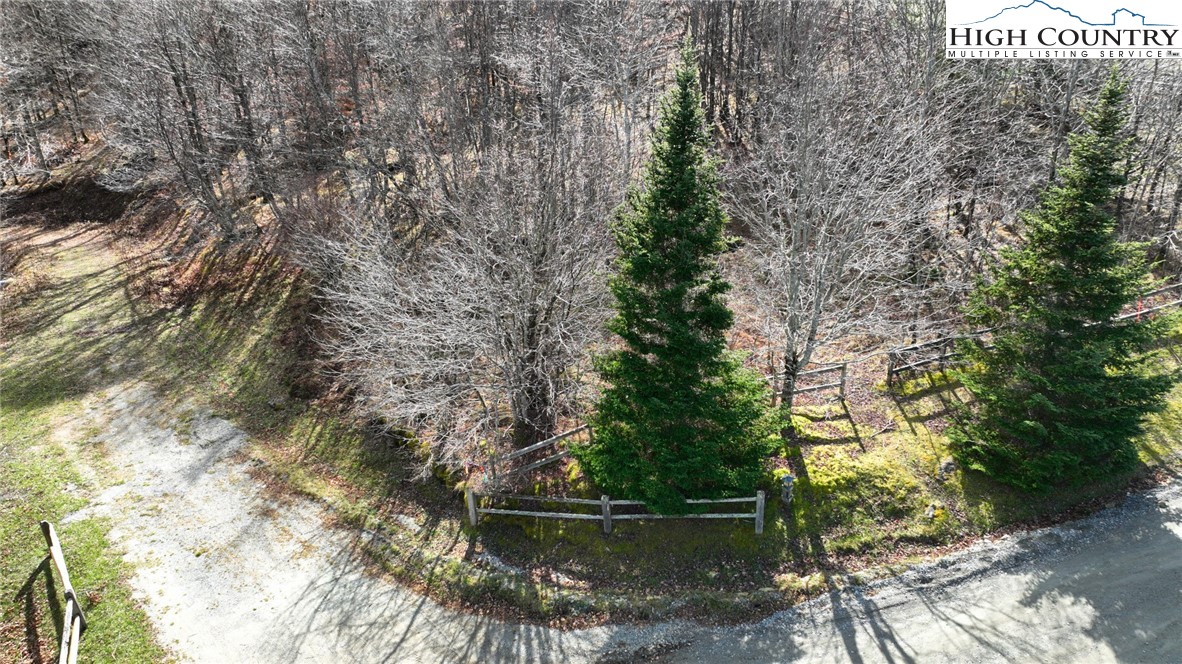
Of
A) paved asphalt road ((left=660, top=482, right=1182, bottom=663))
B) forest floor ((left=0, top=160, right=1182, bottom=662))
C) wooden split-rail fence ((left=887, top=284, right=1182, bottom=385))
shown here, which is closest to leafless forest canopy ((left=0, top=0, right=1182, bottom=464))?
wooden split-rail fence ((left=887, top=284, right=1182, bottom=385))

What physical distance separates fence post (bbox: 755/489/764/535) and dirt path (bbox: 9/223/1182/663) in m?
1.82

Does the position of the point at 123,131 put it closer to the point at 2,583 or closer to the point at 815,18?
the point at 2,583

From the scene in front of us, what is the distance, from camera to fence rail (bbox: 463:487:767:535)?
1421 centimetres

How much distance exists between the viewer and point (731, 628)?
511 inches

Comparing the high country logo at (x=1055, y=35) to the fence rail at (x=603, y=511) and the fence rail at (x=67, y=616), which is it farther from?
the fence rail at (x=67, y=616)

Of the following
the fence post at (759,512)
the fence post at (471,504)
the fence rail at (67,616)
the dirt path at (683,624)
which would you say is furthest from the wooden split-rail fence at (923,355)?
the fence rail at (67,616)

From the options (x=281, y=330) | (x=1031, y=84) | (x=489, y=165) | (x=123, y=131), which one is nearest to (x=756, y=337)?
(x=489, y=165)

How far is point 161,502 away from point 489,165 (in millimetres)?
12251

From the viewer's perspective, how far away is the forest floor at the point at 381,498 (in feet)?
45.5

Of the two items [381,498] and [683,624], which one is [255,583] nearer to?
[381,498]

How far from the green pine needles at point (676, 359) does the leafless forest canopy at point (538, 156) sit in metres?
1.52

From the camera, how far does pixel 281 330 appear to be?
22.5 metres

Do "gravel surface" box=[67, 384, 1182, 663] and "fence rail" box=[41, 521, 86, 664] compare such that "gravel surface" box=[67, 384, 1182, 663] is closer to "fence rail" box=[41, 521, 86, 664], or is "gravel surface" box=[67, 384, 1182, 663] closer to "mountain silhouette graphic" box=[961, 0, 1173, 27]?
"fence rail" box=[41, 521, 86, 664]

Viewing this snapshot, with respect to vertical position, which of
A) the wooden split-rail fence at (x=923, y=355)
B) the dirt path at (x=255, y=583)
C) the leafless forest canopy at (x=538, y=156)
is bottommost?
the dirt path at (x=255, y=583)
